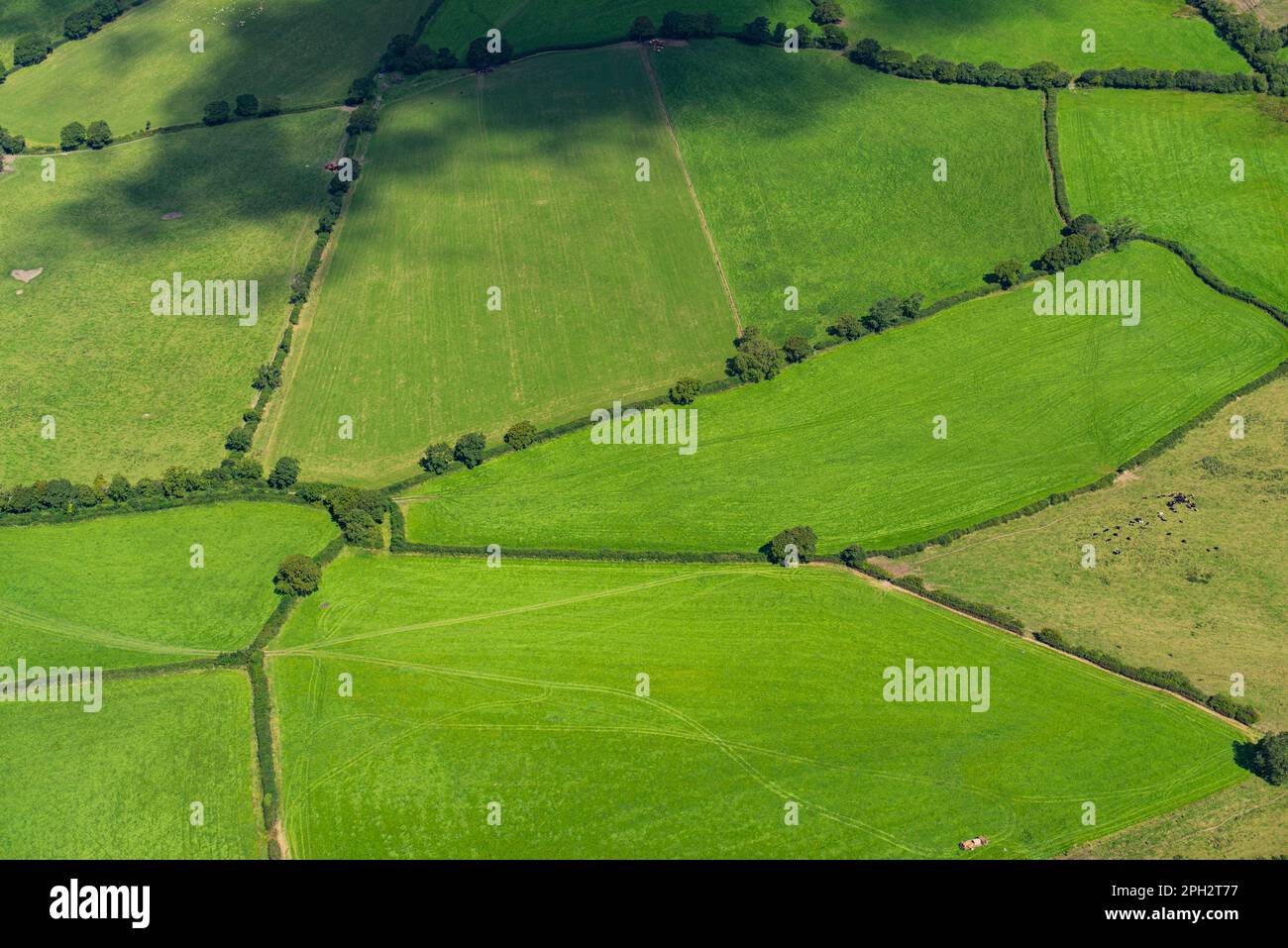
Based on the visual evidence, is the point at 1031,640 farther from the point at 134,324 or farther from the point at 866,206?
the point at 134,324

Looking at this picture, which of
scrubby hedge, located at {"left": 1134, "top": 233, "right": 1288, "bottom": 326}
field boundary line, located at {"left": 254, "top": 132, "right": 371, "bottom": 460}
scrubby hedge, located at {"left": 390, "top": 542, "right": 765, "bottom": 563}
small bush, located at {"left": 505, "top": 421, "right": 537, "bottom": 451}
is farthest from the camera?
scrubby hedge, located at {"left": 1134, "top": 233, "right": 1288, "bottom": 326}

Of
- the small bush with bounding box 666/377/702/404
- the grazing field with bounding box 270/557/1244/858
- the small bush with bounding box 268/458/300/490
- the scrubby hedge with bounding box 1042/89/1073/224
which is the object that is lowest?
the grazing field with bounding box 270/557/1244/858

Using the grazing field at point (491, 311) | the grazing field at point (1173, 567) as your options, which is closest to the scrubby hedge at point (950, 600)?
the grazing field at point (1173, 567)

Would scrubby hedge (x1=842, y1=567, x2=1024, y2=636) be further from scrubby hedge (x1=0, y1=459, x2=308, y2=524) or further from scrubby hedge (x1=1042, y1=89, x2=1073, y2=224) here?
scrubby hedge (x1=1042, y1=89, x2=1073, y2=224)

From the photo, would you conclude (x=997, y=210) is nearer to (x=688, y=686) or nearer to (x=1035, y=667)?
(x=1035, y=667)

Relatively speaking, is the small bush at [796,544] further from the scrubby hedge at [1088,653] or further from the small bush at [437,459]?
the small bush at [437,459]

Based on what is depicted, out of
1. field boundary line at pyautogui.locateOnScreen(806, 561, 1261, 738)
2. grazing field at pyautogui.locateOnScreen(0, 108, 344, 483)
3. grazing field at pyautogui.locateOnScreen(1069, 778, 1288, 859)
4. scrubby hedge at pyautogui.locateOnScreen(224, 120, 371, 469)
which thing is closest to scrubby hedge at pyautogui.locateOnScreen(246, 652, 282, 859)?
scrubby hedge at pyautogui.locateOnScreen(224, 120, 371, 469)

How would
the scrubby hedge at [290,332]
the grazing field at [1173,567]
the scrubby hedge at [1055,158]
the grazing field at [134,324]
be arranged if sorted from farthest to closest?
the scrubby hedge at [1055,158], the grazing field at [134,324], the scrubby hedge at [290,332], the grazing field at [1173,567]
